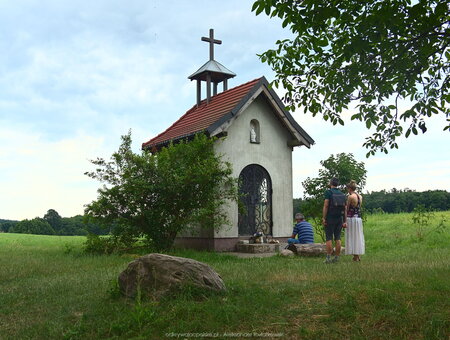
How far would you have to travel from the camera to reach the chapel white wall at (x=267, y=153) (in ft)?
57.9

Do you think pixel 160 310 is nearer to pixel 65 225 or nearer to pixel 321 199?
pixel 321 199

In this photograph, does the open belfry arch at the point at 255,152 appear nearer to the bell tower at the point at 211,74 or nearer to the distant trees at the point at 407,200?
the bell tower at the point at 211,74

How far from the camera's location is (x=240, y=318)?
6.39 m

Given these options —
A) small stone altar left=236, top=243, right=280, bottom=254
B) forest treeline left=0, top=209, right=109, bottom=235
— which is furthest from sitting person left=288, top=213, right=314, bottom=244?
forest treeline left=0, top=209, right=109, bottom=235

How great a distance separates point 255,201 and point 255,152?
198 centimetres

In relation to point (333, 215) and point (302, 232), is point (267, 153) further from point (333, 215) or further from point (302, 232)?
point (333, 215)

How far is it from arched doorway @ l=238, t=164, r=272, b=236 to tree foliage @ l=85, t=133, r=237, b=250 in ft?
6.51

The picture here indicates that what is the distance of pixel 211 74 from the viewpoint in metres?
21.4

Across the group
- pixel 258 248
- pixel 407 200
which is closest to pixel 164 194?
pixel 258 248

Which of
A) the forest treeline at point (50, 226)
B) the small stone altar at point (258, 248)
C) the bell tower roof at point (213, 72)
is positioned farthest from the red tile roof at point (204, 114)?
the forest treeline at point (50, 226)

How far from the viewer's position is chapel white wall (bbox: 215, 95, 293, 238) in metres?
17.7

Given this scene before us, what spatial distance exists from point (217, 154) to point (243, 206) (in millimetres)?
2142

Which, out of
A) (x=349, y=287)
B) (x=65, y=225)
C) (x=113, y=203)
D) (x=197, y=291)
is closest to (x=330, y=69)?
(x=349, y=287)

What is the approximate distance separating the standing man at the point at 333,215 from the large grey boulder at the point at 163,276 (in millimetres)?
5600
